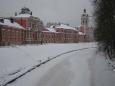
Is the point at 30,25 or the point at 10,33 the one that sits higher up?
the point at 30,25

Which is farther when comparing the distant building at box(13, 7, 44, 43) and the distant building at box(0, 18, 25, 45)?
the distant building at box(13, 7, 44, 43)

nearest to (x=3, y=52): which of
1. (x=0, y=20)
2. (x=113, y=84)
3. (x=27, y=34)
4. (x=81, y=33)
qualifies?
(x=113, y=84)

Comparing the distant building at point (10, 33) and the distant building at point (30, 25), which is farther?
the distant building at point (30, 25)

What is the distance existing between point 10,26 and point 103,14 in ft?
164

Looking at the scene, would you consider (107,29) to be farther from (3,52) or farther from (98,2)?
(3,52)

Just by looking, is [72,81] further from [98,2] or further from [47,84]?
[98,2]

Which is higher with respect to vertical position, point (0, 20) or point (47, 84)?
point (0, 20)

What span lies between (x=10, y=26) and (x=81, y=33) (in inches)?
3076

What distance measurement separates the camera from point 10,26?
237ft

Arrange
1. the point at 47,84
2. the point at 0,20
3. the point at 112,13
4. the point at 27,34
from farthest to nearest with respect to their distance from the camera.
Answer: the point at 27,34
the point at 0,20
the point at 112,13
the point at 47,84

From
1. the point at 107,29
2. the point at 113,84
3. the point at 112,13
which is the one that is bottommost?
the point at 113,84

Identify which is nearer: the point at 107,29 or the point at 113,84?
the point at 113,84

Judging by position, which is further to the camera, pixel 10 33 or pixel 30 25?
pixel 30 25

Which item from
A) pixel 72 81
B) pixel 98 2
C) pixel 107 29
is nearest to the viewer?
pixel 72 81
